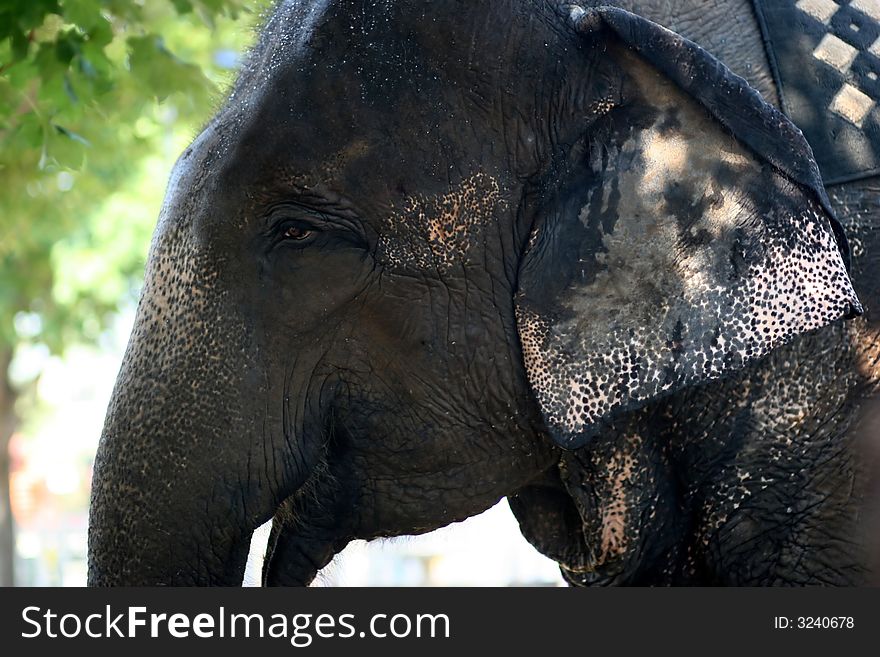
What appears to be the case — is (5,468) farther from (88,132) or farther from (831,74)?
(831,74)

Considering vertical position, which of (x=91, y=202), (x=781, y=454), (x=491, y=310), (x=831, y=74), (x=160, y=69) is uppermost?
(x=91, y=202)

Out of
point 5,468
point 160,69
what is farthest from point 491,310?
point 5,468

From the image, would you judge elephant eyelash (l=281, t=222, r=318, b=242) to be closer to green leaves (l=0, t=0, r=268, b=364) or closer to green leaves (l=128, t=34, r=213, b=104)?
green leaves (l=0, t=0, r=268, b=364)

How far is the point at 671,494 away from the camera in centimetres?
239

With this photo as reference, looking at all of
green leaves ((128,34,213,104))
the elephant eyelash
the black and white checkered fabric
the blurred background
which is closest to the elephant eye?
the elephant eyelash

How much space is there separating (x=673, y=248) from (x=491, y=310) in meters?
0.37

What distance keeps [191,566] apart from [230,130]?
0.81m

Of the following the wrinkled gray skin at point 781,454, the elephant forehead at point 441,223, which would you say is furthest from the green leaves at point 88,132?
the wrinkled gray skin at point 781,454

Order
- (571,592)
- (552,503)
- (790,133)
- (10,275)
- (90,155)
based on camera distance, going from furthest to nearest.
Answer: (10,275) < (90,155) < (552,503) < (571,592) < (790,133)

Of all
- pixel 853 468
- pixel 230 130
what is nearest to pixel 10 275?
pixel 230 130

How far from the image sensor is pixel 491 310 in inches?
92.0

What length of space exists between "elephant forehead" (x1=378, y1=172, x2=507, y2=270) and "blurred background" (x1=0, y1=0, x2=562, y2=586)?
2.13 feet

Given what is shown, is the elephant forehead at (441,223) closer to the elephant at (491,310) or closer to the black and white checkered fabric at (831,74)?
the elephant at (491,310)

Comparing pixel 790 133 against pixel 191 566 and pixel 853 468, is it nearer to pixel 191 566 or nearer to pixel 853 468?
pixel 853 468
